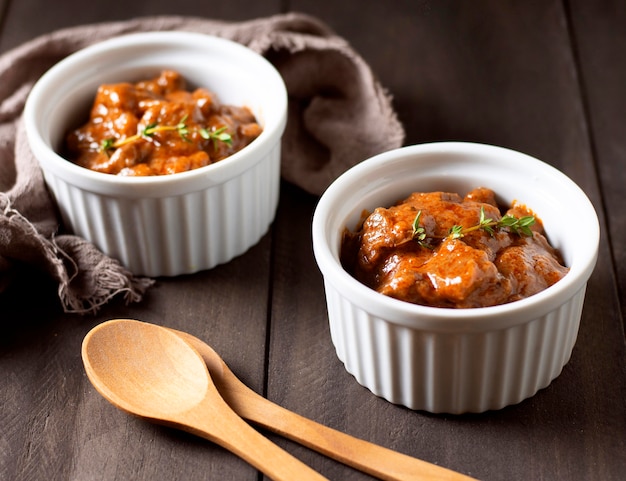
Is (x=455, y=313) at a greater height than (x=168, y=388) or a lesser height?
greater

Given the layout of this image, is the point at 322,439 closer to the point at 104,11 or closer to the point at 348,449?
the point at 348,449

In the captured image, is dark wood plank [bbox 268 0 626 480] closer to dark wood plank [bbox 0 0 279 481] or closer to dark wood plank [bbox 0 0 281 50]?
dark wood plank [bbox 0 0 279 481]

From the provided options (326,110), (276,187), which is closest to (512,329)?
(276,187)

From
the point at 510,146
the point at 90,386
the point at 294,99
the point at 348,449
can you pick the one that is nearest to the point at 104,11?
the point at 294,99

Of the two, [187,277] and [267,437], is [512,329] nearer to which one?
[267,437]

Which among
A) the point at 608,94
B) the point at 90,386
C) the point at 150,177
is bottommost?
the point at 90,386

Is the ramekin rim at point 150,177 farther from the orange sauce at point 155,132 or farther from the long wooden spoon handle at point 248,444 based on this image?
the long wooden spoon handle at point 248,444

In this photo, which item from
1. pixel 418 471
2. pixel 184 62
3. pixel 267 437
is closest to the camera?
pixel 418 471
